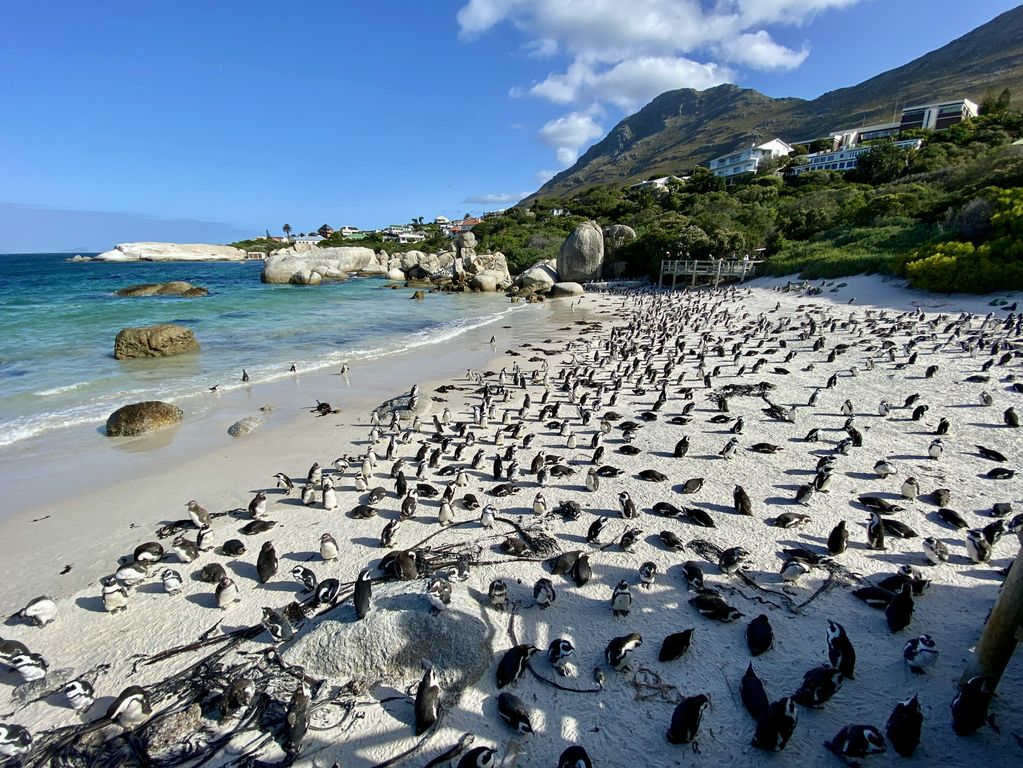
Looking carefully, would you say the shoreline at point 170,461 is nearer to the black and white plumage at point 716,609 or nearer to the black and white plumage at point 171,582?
the black and white plumage at point 171,582

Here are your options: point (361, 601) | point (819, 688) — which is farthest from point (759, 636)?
point (361, 601)

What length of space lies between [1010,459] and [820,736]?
346 inches

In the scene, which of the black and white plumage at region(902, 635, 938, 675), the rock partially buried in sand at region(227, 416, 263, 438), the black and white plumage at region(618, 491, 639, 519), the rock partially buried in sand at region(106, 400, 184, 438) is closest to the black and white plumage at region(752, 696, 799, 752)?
the black and white plumage at region(902, 635, 938, 675)

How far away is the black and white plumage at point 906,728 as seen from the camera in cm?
416

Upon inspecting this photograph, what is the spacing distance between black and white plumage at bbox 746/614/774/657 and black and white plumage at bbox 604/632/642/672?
1.25m

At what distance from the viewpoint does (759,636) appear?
539 centimetres

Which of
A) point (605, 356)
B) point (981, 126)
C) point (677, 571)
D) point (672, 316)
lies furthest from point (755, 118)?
point (677, 571)

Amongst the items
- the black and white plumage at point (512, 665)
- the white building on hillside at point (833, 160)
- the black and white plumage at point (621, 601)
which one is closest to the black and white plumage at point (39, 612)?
the black and white plumage at point (512, 665)

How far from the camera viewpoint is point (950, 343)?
1867cm

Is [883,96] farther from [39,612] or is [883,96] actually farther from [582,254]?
[39,612]

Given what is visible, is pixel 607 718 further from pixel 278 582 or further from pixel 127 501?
pixel 127 501

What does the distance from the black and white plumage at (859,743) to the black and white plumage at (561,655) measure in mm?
2451

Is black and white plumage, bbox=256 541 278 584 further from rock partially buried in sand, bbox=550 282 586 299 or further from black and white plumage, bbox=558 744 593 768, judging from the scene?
rock partially buried in sand, bbox=550 282 586 299

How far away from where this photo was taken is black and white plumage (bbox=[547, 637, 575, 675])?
17.2ft
